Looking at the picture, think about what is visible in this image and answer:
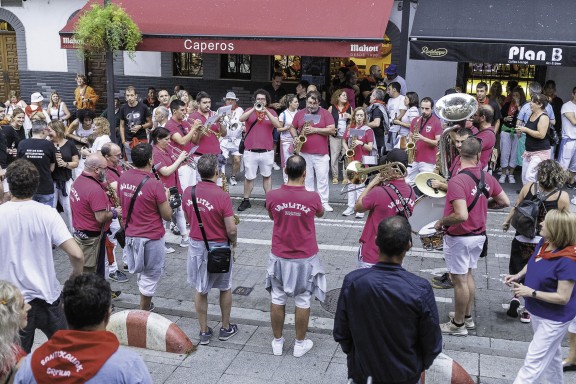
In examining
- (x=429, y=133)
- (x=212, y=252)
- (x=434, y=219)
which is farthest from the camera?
(x=429, y=133)

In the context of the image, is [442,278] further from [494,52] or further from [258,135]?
[494,52]

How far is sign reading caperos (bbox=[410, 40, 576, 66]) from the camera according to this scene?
1148 cm

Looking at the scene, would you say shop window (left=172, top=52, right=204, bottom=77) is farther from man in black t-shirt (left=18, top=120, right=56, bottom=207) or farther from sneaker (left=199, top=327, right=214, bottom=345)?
sneaker (left=199, top=327, right=214, bottom=345)

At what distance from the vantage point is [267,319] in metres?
6.96

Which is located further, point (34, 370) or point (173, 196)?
point (173, 196)

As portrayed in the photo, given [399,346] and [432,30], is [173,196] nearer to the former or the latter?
[399,346]

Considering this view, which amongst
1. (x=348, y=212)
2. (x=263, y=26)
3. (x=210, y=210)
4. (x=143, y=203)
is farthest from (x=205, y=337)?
(x=263, y=26)

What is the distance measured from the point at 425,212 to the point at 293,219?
168 cm

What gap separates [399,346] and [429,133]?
21.8 ft

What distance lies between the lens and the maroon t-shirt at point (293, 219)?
5.88 metres

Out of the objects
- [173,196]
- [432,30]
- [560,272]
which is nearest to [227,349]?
[173,196]

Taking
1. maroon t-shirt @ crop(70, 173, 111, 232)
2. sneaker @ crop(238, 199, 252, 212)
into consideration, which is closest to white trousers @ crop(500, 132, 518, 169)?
sneaker @ crop(238, 199, 252, 212)

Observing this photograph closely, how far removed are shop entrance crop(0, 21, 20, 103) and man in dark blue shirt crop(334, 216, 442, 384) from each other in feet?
54.5

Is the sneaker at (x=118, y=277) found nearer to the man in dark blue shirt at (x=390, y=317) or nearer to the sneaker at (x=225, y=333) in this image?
the sneaker at (x=225, y=333)
